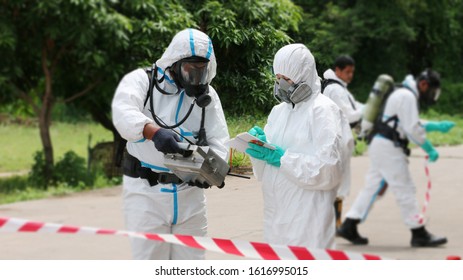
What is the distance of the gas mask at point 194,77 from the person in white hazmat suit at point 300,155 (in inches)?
9.0

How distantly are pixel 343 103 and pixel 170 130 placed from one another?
1500 millimetres

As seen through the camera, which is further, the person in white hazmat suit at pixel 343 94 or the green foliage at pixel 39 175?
the green foliage at pixel 39 175

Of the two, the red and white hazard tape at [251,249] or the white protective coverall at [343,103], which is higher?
the white protective coverall at [343,103]

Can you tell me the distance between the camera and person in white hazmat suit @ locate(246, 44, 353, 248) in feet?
9.06

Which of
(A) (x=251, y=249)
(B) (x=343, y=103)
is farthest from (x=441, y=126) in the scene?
(A) (x=251, y=249)

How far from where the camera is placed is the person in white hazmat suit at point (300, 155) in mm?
2762

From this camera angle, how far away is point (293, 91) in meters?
2.78

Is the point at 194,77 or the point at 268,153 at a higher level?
the point at 194,77

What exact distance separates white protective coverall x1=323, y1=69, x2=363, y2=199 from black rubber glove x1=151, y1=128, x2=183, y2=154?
27.2 inches

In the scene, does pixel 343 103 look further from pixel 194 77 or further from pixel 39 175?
pixel 39 175

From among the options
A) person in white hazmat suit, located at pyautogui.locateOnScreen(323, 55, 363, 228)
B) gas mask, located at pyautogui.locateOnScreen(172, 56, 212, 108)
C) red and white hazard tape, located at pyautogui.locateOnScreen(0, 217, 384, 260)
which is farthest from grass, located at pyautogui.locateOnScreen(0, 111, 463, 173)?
gas mask, located at pyautogui.locateOnScreen(172, 56, 212, 108)

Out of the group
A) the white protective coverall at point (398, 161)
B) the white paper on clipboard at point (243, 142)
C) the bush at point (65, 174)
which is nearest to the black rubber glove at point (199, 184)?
the white paper on clipboard at point (243, 142)

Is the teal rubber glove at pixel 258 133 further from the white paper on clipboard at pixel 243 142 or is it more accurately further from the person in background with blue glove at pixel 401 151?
the person in background with blue glove at pixel 401 151

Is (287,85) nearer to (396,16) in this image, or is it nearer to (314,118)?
(314,118)
